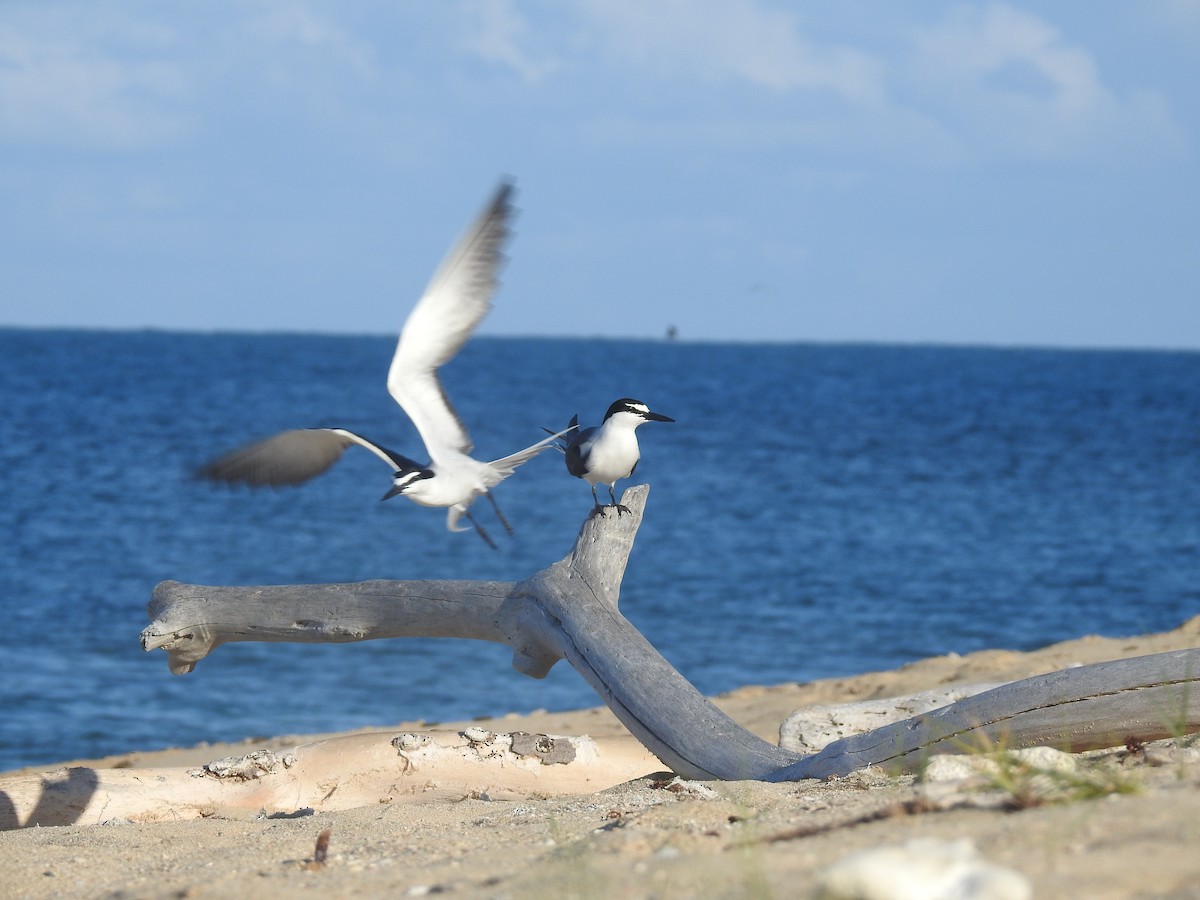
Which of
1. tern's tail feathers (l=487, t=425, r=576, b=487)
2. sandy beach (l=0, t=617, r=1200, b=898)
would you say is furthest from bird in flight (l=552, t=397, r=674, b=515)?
sandy beach (l=0, t=617, r=1200, b=898)

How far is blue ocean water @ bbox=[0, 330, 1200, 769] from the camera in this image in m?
11.5

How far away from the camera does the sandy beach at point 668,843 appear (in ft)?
8.95

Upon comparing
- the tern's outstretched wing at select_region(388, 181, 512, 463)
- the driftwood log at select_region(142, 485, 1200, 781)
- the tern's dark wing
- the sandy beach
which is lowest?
the sandy beach

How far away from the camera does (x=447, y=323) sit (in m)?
5.88

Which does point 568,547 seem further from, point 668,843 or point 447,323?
point 668,843

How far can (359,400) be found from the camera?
4953cm

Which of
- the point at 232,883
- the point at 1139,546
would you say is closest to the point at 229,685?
the point at 232,883

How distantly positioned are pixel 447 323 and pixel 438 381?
0.29m

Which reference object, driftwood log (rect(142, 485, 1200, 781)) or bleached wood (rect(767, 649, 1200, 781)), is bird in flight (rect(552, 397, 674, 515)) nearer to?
driftwood log (rect(142, 485, 1200, 781))

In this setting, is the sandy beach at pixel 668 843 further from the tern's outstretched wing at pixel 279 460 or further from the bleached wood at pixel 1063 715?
the tern's outstretched wing at pixel 279 460

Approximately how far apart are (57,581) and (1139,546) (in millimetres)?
15275

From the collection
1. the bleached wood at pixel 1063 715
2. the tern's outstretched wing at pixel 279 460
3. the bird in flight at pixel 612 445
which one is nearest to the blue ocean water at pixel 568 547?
the tern's outstretched wing at pixel 279 460

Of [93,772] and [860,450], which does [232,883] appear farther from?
[860,450]

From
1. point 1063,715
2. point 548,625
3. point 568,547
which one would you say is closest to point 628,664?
point 548,625
